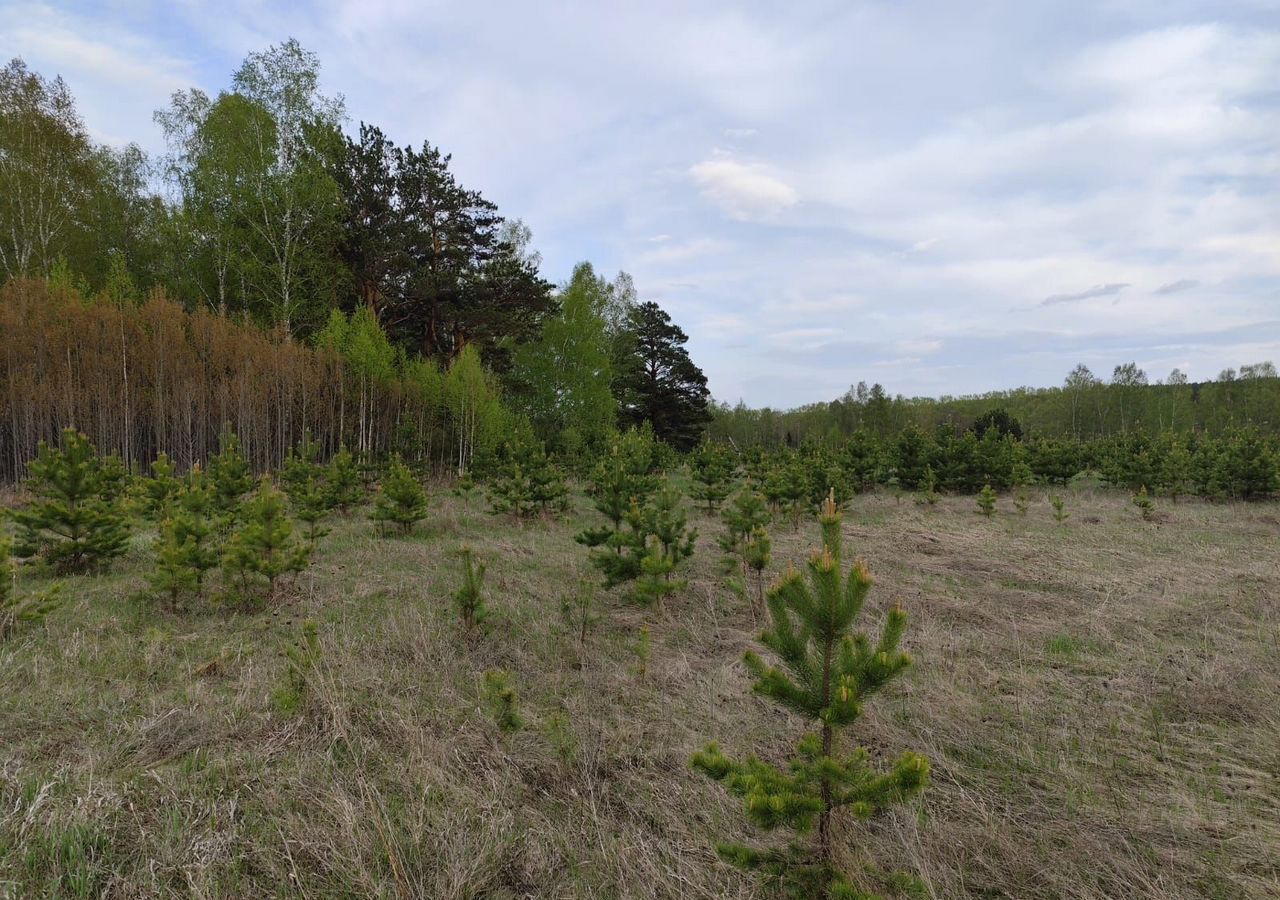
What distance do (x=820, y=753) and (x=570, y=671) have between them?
3.17 metres

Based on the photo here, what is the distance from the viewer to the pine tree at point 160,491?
28.8 ft

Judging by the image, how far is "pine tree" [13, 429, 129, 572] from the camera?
7.18 m

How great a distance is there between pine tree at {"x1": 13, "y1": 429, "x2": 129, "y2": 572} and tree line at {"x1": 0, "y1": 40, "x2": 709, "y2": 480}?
8.65 metres

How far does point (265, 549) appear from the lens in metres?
6.78

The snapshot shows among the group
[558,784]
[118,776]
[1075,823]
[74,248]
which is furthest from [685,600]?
[74,248]

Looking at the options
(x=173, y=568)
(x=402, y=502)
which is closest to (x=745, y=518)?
(x=402, y=502)

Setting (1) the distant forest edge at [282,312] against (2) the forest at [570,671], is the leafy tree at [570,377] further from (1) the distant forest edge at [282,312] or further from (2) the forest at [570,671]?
(2) the forest at [570,671]

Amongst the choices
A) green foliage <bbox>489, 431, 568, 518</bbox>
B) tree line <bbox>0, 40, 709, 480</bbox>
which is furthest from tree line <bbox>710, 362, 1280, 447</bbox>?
green foliage <bbox>489, 431, 568, 518</bbox>

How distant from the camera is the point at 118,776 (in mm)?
3078

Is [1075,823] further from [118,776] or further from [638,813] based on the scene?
[118,776]

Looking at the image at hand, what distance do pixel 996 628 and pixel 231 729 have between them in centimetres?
705

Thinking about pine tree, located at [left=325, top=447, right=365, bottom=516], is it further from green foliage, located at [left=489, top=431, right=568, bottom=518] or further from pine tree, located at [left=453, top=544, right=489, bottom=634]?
pine tree, located at [left=453, top=544, right=489, bottom=634]

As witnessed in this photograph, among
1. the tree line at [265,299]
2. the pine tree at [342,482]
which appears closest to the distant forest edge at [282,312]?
the tree line at [265,299]

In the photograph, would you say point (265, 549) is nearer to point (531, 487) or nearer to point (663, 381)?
point (531, 487)
